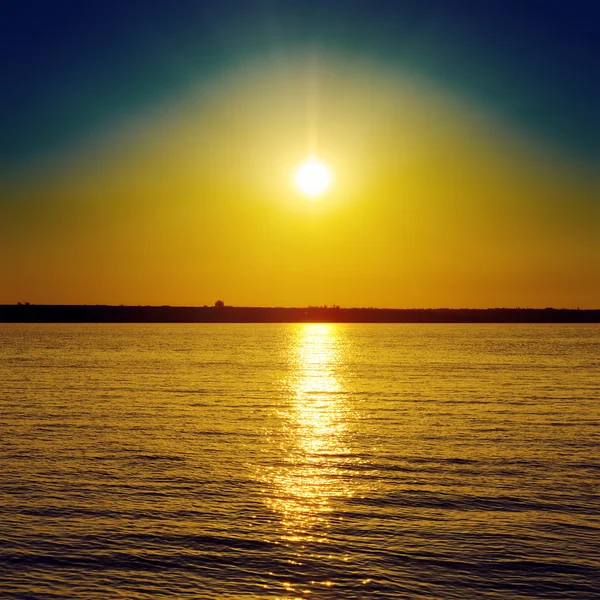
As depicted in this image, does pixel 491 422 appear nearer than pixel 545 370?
Yes

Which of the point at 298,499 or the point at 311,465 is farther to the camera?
the point at 311,465

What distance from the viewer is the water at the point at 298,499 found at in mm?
19031

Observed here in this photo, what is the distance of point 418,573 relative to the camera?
19.2 m

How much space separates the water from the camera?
62.4ft

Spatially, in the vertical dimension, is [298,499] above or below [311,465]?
below

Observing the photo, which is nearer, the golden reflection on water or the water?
the water

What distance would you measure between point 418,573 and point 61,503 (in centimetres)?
1326

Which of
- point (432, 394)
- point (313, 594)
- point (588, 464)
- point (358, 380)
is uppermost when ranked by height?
point (358, 380)

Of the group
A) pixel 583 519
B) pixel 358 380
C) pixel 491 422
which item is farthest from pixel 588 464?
pixel 358 380

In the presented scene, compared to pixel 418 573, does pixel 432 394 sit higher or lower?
higher

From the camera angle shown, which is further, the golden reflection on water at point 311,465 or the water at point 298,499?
the golden reflection on water at point 311,465

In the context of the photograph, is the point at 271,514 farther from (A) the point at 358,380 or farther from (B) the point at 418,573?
(A) the point at 358,380

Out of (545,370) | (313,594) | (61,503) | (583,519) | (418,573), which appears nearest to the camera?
(313,594)

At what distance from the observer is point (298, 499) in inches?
1046
